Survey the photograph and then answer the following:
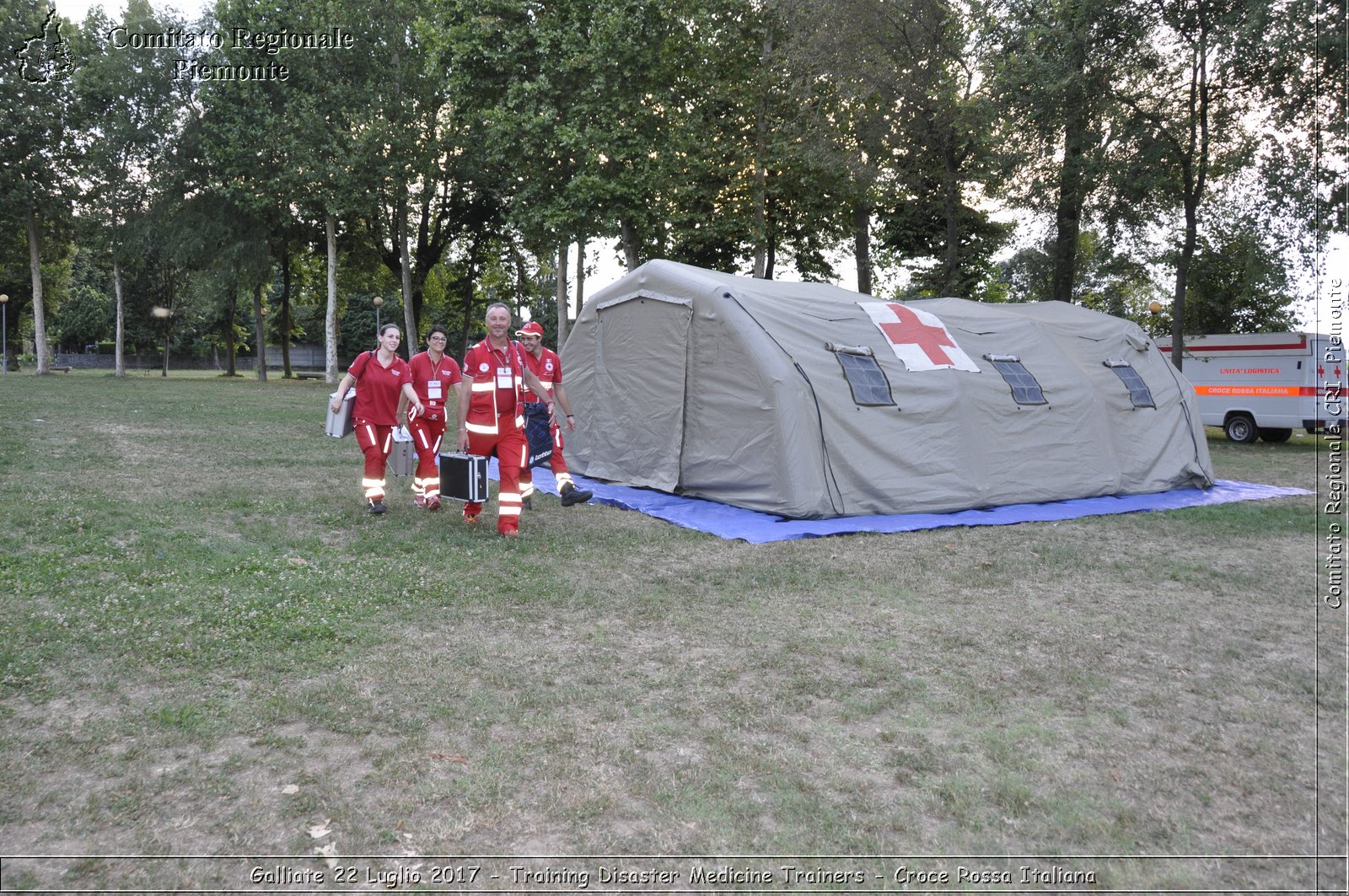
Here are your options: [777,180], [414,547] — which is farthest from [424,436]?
[777,180]

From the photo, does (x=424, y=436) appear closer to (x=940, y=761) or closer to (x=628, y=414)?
(x=628, y=414)

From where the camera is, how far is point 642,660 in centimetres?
466

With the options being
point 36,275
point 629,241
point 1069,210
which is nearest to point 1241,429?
point 1069,210

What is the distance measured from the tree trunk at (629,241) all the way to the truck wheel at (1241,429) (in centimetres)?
1472

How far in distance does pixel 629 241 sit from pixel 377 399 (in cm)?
1720

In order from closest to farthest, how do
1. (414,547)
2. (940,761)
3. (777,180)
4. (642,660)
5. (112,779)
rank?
(112,779) → (940,761) → (642,660) → (414,547) → (777,180)

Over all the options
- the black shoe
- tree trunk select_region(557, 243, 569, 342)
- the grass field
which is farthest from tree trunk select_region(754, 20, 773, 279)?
the grass field

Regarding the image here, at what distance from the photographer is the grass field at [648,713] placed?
9.33ft

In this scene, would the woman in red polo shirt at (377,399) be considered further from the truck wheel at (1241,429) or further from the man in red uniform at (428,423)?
the truck wheel at (1241,429)

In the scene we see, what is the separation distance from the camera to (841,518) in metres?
8.90

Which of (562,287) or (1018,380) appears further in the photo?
(562,287)

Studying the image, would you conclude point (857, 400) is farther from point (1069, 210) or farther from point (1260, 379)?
point (1260, 379)

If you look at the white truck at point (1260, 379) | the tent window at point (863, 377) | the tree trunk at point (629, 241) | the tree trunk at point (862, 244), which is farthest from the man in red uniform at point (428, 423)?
the tree trunk at point (862, 244)

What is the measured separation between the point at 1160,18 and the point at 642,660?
17.1 meters
